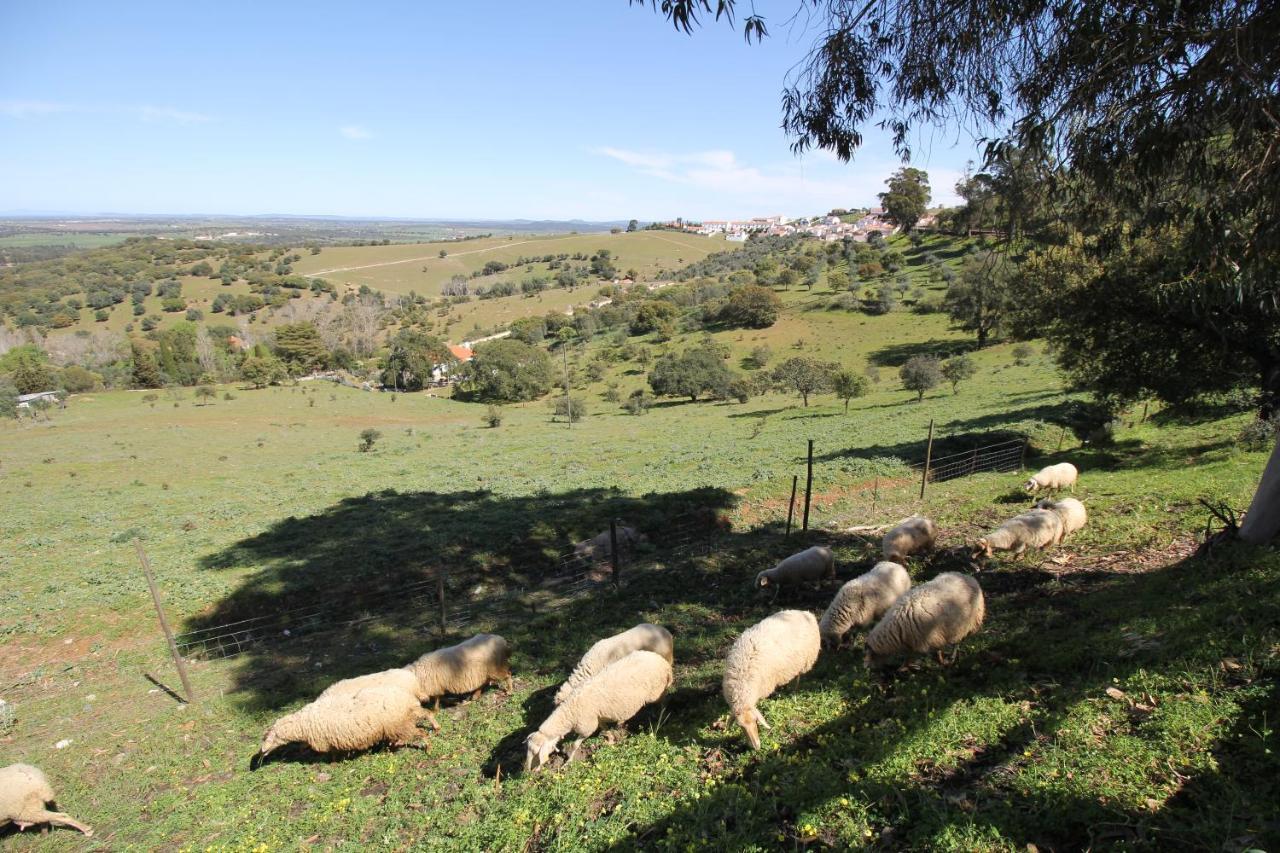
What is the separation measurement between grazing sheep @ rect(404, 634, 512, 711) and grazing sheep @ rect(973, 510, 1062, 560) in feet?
24.8

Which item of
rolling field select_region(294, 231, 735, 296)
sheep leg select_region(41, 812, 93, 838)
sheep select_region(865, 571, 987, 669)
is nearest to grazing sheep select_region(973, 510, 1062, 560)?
sheep select_region(865, 571, 987, 669)

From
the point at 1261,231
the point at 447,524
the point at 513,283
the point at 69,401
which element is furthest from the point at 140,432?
the point at 513,283

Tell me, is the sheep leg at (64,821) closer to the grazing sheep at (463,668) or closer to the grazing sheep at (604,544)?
the grazing sheep at (463,668)

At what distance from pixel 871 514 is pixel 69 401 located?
70.8 m

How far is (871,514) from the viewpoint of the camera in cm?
1441

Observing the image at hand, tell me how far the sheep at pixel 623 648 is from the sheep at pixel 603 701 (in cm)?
59

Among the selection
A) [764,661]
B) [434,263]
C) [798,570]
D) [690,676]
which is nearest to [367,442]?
[798,570]

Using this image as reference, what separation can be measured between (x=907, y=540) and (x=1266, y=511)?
434 cm

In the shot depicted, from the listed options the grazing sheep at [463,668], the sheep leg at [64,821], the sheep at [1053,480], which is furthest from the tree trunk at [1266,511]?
the sheep leg at [64,821]

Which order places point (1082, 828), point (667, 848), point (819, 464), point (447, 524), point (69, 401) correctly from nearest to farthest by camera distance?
point (1082, 828), point (667, 848), point (447, 524), point (819, 464), point (69, 401)

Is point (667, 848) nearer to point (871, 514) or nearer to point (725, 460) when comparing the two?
point (871, 514)

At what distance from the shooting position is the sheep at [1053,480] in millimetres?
13258

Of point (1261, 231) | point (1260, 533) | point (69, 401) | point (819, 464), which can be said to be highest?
point (1261, 231)

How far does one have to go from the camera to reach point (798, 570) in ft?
32.3
